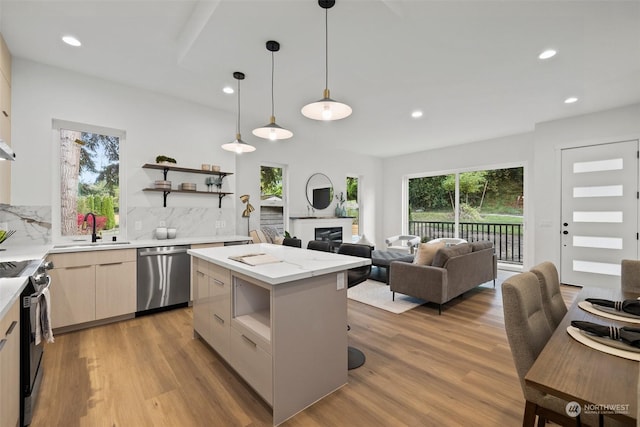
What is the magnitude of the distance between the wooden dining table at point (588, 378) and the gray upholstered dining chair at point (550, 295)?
496 millimetres

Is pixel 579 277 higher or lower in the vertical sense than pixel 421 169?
lower

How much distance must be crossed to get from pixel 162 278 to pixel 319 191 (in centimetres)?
378

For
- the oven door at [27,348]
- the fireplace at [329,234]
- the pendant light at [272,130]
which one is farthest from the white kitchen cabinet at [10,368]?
the fireplace at [329,234]

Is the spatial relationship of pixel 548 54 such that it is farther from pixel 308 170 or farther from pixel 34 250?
pixel 34 250

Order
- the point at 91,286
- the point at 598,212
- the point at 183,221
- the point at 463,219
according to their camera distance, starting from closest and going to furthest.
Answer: the point at 91,286 < the point at 183,221 < the point at 598,212 < the point at 463,219

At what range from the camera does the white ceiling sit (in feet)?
7.39

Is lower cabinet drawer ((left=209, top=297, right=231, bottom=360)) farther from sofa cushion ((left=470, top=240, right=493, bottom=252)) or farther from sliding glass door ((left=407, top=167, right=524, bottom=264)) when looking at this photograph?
sliding glass door ((left=407, top=167, right=524, bottom=264))

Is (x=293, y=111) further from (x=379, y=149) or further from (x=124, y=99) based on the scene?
(x=379, y=149)

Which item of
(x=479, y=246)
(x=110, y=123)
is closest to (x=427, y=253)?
(x=479, y=246)

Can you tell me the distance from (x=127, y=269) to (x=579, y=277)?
6.47 metres

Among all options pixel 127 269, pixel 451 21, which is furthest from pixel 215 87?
pixel 451 21

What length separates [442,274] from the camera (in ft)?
10.8

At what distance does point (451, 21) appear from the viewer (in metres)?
2.35

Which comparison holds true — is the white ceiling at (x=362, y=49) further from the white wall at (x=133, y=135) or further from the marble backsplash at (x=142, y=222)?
the marble backsplash at (x=142, y=222)
